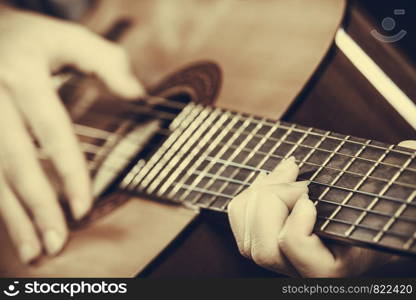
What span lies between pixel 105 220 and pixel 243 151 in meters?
0.25

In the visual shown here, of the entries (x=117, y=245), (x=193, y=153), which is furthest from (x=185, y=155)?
(x=117, y=245)

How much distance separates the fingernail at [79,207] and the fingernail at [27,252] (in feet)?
0.25

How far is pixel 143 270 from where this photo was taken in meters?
0.60

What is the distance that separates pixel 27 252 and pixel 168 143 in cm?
27

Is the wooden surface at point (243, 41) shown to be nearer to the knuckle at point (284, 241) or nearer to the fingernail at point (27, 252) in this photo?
the knuckle at point (284, 241)

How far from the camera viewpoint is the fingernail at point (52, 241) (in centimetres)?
63

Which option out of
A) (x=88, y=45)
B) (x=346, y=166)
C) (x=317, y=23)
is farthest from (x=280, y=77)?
→ (x=88, y=45)

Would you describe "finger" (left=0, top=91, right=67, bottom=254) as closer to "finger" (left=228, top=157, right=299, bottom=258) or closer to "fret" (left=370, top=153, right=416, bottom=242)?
"finger" (left=228, top=157, right=299, bottom=258)

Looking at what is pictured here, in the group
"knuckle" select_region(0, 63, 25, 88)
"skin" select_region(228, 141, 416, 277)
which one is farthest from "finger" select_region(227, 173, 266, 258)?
Result: "knuckle" select_region(0, 63, 25, 88)

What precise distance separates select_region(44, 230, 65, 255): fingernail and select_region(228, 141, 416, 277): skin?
0.97 feet

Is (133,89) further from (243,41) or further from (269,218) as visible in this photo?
(269,218)

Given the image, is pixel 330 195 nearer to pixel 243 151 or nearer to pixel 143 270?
pixel 243 151

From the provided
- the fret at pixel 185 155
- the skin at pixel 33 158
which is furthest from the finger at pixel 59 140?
the fret at pixel 185 155

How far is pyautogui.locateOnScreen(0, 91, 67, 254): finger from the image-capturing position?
64 cm
